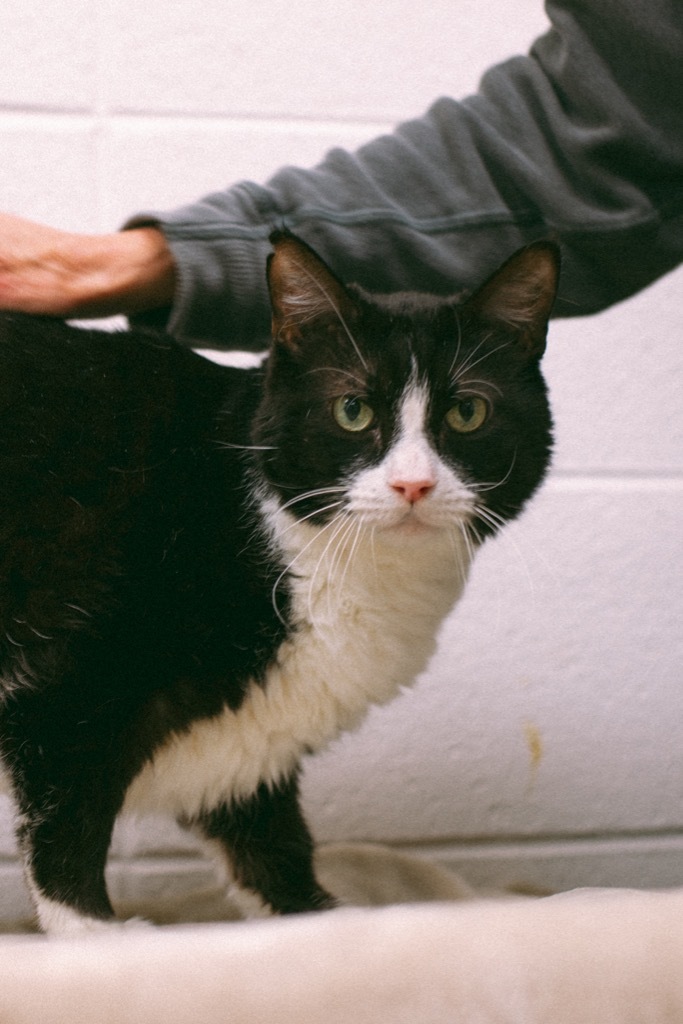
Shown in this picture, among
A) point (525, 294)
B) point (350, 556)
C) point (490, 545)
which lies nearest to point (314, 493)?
point (350, 556)

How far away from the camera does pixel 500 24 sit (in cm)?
136

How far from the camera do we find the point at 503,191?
3.33 feet

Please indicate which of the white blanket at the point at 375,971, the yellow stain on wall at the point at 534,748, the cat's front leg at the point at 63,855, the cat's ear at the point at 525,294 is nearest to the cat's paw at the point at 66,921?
the cat's front leg at the point at 63,855

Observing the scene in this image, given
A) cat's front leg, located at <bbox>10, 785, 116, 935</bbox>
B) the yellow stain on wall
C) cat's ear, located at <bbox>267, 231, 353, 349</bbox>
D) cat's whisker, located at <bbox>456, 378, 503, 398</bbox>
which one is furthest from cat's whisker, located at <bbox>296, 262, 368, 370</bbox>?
the yellow stain on wall

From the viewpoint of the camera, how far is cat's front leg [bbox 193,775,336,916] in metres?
1.02

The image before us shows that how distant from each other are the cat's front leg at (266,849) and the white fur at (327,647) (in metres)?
0.09

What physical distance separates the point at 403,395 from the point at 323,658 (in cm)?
26

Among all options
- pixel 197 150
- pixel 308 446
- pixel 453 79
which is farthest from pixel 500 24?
pixel 308 446

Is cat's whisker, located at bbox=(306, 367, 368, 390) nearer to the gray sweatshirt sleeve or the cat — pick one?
the cat

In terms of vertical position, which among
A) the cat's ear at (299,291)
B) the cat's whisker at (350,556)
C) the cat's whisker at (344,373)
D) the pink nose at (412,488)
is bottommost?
the cat's whisker at (350,556)

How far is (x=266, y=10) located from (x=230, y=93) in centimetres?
13

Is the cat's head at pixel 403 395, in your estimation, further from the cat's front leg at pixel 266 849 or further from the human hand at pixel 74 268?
the cat's front leg at pixel 266 849

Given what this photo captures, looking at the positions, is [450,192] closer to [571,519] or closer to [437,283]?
[437,283]

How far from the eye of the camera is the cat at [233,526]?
82cm
